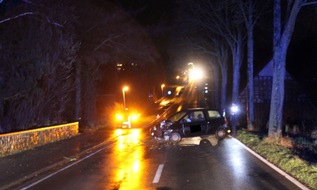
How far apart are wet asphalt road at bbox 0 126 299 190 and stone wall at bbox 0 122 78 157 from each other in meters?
0.52

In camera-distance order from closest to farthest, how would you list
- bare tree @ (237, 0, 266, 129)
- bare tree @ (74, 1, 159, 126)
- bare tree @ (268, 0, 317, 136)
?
bare tree @ (268, 0, 317, 136) → bare tree @ (237, 0, 266, 129) → bare tree @ (74, 1, 159, 126)

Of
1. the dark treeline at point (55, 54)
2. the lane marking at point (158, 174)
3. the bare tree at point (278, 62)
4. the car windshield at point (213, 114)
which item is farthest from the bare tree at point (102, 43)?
the lane marking at point (158, 174)

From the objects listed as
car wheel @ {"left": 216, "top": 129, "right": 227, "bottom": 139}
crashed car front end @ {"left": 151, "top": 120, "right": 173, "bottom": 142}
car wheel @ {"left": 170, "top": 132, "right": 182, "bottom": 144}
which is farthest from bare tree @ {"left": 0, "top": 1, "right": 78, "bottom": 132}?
car wheel @ {"left": 216, "top": 129, "right": 227, "bottom": 139}

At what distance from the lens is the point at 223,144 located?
57.8 ft

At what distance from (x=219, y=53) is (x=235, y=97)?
13.3 metres

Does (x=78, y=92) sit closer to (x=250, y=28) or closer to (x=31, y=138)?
(x=31, y=138)

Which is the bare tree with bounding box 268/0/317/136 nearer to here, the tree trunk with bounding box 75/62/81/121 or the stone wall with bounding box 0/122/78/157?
the stone wall with bounding box 0/122/78/157

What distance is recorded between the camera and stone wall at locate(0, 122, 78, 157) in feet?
50.7

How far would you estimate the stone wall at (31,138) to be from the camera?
15.5 metres

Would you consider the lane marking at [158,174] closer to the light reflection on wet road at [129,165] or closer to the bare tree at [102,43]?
the light reflection on wet road at [129,165]

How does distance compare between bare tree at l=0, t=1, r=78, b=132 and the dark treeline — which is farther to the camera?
the dark treeline

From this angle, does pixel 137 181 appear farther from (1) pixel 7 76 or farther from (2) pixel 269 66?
(2) pixel 269 66

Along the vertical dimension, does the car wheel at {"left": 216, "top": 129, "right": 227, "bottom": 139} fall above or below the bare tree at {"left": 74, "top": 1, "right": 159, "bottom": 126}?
below

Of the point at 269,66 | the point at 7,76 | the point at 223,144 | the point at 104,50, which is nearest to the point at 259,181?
the point at 223,144
